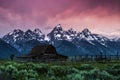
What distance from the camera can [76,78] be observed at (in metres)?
26.0

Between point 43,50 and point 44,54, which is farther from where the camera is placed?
point 43,50

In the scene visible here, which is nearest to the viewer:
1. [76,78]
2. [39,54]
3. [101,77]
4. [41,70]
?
[76,78]

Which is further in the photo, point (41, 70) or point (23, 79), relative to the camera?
point (41, 70)

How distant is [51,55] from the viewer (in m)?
119

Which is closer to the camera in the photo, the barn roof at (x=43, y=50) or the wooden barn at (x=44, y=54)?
the wooden barn at (x=44, y=54)

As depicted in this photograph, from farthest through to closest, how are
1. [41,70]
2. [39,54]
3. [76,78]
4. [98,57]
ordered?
1. [39,54]
2. [98,57]
3. [41,70]
4. [76,78]

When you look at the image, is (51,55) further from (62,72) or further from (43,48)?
(62,72)

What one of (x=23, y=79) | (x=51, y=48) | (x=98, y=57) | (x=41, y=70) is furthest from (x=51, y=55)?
(x=23, y=79)

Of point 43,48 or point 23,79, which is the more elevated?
point 43,48

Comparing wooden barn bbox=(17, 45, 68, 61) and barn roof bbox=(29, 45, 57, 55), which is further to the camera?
barn roof bbox=(29, 45, 57, 55)

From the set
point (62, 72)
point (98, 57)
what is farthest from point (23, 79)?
point (98, 57)

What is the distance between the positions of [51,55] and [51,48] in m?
3.74

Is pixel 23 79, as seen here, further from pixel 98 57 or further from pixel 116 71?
pixel 98 57

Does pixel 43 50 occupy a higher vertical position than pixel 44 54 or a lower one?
higher
